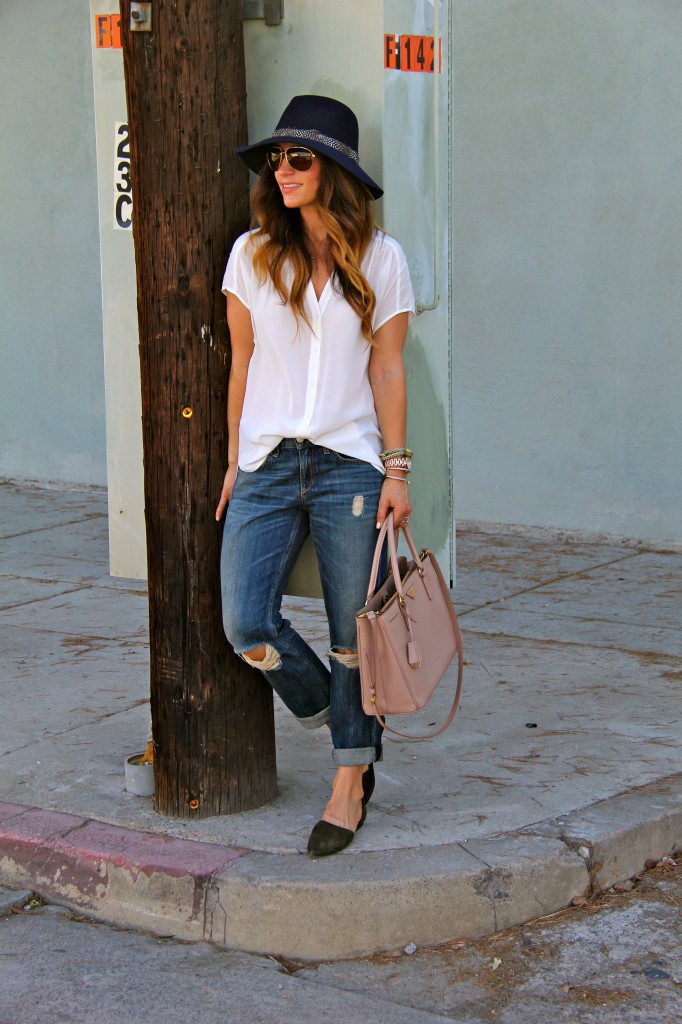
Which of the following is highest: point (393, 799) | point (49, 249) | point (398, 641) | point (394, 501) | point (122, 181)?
point (122, 181)

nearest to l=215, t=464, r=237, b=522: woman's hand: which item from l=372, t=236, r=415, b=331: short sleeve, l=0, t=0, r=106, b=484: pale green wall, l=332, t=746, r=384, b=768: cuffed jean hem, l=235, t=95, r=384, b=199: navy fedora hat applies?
l=372, t=236, r=415, b=331: short sleeve

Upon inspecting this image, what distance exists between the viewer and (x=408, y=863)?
3.79 metres

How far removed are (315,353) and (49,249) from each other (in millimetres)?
6642

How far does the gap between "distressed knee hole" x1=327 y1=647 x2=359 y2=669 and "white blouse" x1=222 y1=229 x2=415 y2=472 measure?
1.82ft

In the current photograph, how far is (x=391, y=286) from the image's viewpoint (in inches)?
148

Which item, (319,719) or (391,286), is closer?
(391,286)

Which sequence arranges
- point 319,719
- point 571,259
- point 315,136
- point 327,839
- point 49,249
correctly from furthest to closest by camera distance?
point 49,249 → point 571,259 → point 319,719 → point 327,839 → point 315,136

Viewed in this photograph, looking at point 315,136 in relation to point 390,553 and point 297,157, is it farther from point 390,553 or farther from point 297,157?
point 390,553

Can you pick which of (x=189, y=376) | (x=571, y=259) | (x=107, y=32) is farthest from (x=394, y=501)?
(x=571, y=259)

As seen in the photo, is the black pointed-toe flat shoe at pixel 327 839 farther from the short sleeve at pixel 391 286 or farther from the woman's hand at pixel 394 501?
the short sleeve at pixel 391 286

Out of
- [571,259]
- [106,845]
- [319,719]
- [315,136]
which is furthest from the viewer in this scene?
[571,259]

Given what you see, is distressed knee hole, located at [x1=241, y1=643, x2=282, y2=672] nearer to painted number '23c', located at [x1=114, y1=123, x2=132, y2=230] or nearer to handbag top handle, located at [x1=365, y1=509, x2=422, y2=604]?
handbag top handle, located at [x1=365, y1=509, x2=422, y2=604]

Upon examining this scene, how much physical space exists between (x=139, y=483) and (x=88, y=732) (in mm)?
1065

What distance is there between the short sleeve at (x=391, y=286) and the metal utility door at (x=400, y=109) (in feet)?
1.07
